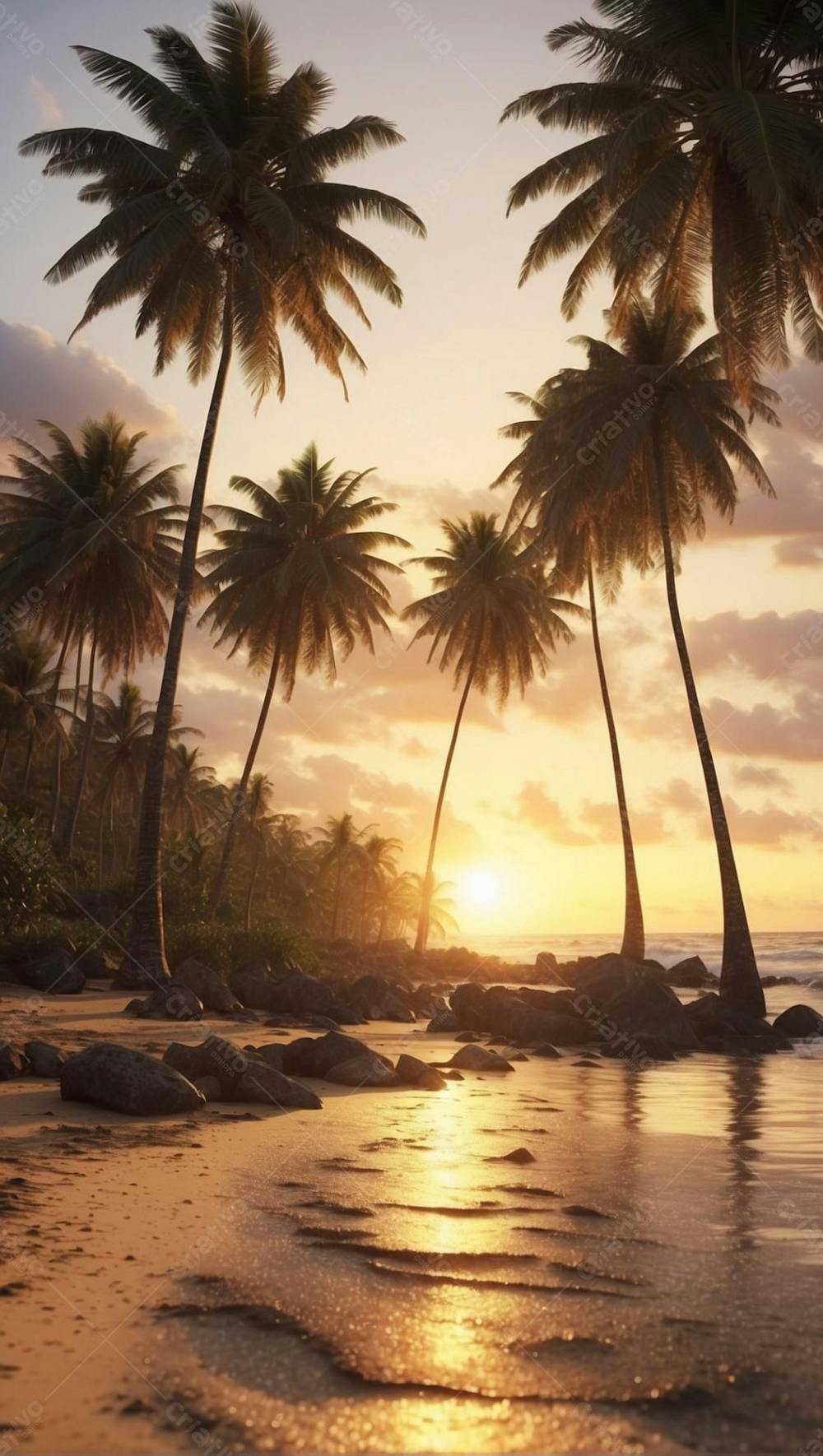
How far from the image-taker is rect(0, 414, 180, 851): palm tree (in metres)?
28.9

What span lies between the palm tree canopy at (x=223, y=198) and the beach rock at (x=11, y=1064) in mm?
12745

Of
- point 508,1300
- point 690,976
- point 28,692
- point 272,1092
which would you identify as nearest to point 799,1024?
point 272,1092

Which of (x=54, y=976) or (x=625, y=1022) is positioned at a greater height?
(x=54, y=976)

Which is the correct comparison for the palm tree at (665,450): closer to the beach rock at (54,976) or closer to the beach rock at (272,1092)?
the beach rock at (54,976)

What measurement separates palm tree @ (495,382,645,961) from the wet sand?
1761 cm

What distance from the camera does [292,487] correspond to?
3206 cm

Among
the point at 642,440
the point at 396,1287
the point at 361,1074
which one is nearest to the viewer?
the point at 396,1287

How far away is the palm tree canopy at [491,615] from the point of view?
33.0 meters

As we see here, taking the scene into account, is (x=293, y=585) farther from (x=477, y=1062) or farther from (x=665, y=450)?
(x=477, y=1062)

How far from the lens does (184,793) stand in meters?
55.9

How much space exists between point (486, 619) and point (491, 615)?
0.79 feet

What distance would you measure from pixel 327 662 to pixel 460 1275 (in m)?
27.4

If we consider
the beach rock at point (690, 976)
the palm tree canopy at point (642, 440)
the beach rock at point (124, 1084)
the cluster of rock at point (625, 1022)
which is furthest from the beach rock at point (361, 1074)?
the beach rock at point (690, 976)

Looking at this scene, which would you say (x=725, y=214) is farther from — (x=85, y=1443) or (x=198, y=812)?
(x=198, y=812)
